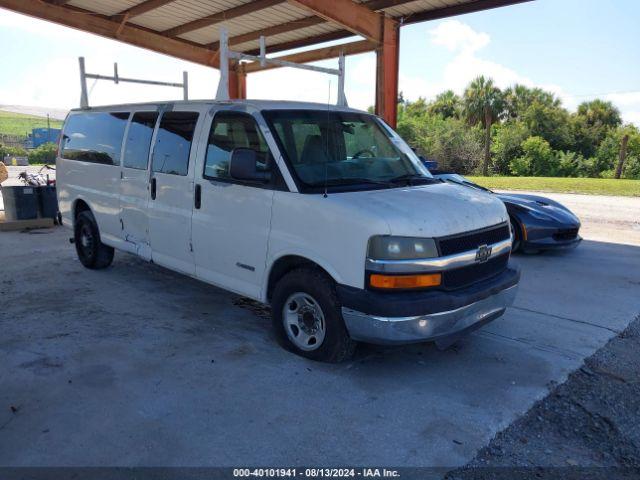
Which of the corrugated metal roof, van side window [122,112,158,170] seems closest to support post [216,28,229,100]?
van side window [122,112,158,170]

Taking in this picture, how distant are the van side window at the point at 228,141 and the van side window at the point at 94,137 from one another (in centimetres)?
178

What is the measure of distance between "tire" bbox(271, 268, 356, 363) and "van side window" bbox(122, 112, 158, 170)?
2370mm

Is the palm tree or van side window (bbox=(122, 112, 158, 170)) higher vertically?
the palm tree

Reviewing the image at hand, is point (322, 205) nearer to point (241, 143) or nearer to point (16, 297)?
point (241, 143)

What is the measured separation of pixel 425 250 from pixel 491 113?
156ft

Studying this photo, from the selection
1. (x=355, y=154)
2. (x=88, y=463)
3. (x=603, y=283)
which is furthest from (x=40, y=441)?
(x=603, y=283)

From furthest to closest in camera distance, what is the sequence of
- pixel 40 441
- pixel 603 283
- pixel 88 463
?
pixel 603 283 → pixel 40 441 → pixel 88 463

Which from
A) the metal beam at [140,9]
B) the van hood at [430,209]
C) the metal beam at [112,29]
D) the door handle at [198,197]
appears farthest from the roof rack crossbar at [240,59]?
the metal beam at [112,29]

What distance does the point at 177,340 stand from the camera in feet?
14.7

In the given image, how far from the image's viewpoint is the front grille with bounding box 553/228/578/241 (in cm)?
752

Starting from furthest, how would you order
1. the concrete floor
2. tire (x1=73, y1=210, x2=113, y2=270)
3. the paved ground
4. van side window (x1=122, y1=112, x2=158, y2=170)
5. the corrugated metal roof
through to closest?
the corrugated metal roof, tire (x1=73, y1=210, x2=113, y2=270), van side window (x1=122, y1=112, x2=158, y2=170), the concrete floor, the paved ground

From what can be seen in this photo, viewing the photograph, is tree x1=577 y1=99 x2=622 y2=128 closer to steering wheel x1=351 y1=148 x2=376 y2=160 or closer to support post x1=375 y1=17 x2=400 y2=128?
support post x1=375 y1=17 x2=400 y2=128

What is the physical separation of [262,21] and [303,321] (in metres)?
9.58

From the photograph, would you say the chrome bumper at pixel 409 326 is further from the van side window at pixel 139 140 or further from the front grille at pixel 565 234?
the front grille at pixel 565 234
